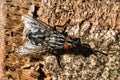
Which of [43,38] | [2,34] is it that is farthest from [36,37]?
[2,34]

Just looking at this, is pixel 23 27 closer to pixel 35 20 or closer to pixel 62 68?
pixel 35 20

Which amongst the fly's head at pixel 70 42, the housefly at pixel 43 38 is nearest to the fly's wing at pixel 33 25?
the housefly at pixel 43 38

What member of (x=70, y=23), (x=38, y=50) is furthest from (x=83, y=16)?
(x=38, y=50)

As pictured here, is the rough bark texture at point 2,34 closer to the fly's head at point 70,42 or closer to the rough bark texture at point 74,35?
the rough bark texture at point 74,35

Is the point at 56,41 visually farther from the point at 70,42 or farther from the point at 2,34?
the point at 2,34

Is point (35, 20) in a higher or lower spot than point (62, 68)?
higher
